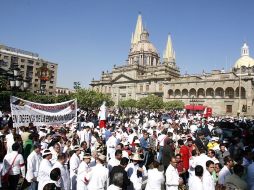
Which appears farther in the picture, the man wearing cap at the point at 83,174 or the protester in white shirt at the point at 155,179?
the man wearing cap at the point at 83,174

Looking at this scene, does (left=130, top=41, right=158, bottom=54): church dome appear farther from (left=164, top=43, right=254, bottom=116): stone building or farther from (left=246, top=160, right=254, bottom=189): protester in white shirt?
(left=246, top=160, right=254, bottom=189): protester in white shirt

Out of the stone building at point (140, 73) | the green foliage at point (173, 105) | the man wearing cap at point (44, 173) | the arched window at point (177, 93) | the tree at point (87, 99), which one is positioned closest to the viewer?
the man wearing cap at point (44, 173)

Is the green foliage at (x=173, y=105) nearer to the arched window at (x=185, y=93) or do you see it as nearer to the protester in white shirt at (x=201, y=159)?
the arched window at (x=185, y=93)

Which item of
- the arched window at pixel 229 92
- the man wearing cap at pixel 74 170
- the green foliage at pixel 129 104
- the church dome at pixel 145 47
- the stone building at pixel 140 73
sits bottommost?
the man wearing cap at pixel 74 170

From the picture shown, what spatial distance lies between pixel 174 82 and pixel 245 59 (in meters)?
28.9

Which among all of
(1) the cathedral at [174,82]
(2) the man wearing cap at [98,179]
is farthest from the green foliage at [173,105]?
(2) the man wearing cap at [98,179]

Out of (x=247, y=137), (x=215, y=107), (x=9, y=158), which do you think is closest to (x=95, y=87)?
(x=215, y=107)

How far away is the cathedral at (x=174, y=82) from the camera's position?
54.2 m

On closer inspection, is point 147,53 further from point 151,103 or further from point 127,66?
point 151,103

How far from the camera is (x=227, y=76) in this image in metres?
59.0

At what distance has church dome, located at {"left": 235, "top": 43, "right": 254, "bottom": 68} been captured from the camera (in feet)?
256

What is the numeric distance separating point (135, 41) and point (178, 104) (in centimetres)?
4386

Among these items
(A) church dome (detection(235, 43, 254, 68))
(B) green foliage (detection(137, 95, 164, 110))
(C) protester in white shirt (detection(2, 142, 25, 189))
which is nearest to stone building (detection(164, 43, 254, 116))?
(B) green foliage (detection(137, 95, 164, 110))

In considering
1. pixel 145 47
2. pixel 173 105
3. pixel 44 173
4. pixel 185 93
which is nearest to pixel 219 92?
pixel 185 93
